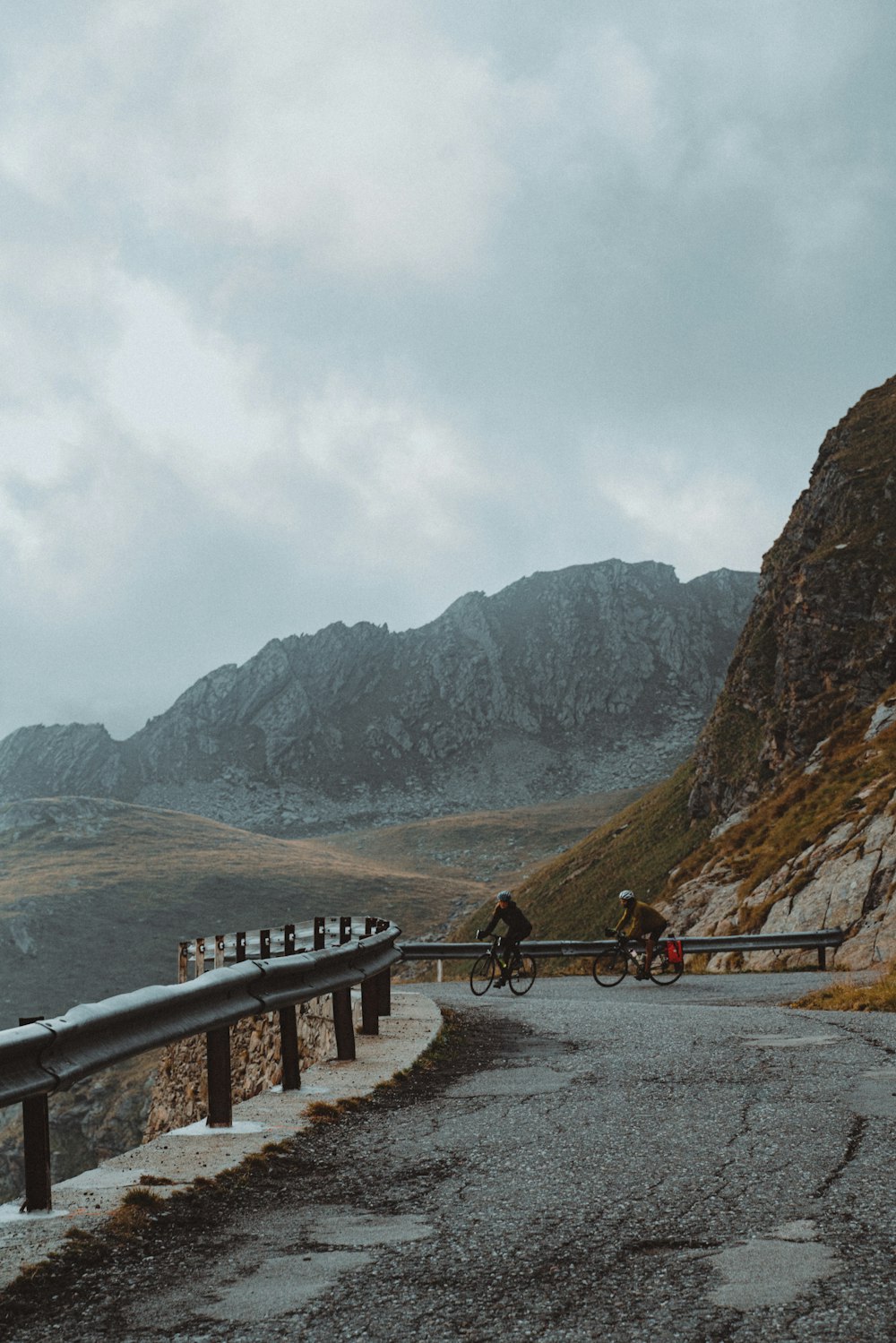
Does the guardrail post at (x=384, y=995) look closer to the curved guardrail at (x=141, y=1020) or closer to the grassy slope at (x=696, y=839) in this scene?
→ the curved guardrail at (x=141, y=1020)

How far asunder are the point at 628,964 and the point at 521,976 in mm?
3283

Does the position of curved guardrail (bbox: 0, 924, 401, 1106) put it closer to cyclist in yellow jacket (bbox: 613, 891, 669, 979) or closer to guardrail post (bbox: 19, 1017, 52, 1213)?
guardrail post (bbox: 19, 1017, 52, 1213)

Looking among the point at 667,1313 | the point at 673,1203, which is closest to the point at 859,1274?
the point at 667,1313

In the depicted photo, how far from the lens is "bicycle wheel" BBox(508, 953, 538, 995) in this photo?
21.3 metres

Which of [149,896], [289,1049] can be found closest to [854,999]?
[289,1049]

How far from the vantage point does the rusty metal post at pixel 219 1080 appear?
7117 mm

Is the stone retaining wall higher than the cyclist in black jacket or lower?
lower

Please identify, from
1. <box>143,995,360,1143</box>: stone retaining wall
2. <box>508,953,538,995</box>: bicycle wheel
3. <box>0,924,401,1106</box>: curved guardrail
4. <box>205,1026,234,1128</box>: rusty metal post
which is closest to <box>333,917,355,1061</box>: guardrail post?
<box>0,924,401,1106</box>: curved guardrail

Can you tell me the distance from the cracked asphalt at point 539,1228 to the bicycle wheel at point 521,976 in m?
12.5

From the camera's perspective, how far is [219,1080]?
719 centimetres

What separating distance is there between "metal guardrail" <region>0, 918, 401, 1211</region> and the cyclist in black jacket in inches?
384

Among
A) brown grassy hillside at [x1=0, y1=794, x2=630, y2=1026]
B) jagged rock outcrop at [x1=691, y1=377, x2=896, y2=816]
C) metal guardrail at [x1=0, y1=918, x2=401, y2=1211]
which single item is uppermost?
jagged rock outcrop at [x1=691, y1=377, x2=896, y2=816]

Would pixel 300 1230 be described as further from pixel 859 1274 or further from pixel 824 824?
pixel 824 824

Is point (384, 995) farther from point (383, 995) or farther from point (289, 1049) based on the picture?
point (289, 1049)
